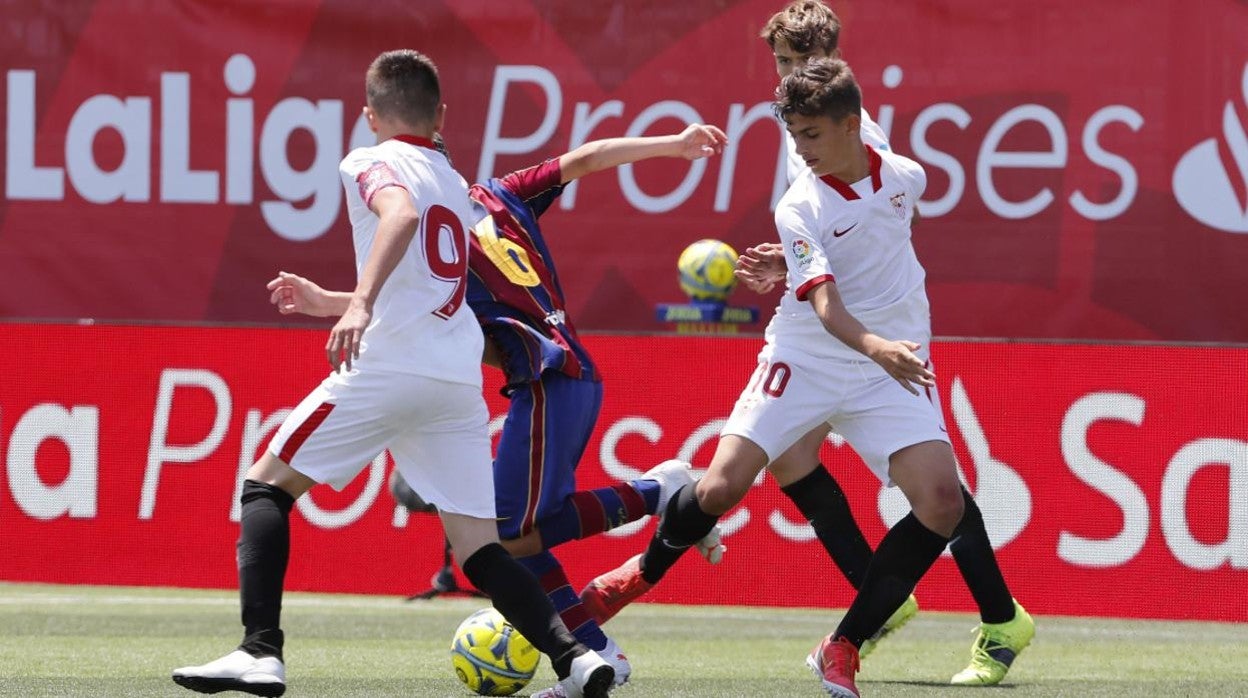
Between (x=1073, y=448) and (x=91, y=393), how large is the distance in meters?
4.58

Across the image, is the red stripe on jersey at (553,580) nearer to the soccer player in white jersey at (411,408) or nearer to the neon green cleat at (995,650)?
the soccer player in white jersey at (411,408)

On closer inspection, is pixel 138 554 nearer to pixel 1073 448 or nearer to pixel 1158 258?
pixel 1073 448

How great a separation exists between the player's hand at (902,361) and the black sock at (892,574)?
606mm

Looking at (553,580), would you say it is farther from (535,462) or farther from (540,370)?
(540,370)

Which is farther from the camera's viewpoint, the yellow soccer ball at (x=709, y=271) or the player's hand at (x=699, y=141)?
the yellow soccer ball at (x=709, y=271)

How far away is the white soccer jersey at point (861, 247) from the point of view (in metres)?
6.17

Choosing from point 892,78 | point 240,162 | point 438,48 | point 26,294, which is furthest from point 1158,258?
point 26,294

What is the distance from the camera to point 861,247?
245 inches

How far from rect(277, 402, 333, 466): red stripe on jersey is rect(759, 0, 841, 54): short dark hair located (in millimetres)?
2103

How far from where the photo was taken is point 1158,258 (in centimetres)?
1072

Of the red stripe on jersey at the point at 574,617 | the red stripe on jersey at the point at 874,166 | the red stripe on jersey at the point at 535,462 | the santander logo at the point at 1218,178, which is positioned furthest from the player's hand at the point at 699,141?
the santander logo at the point at 1218,178

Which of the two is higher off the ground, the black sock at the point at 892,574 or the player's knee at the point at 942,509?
the player's knee at the point at 942,509

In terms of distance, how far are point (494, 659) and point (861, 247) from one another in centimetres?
161

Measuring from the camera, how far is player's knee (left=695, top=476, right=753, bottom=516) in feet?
20.8
